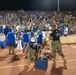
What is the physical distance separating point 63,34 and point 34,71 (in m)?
10.3

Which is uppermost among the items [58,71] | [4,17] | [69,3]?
[69,3]

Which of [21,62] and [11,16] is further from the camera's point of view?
[11,16]

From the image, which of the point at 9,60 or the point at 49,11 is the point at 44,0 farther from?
the point at 9,60

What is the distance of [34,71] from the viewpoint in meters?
9.83

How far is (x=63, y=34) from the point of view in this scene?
19.6 meters

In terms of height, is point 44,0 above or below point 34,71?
above

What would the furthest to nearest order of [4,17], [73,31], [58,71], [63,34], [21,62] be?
[4,17] → [73,31] → [63,34] → [21,62] → [58,71]

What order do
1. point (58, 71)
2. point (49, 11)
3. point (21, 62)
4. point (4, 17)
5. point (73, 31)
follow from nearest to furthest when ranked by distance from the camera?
point (58, 71), point (21, 62), point (73, 31), point (4, 17), point (49, 11)

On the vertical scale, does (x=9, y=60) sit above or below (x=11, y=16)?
below

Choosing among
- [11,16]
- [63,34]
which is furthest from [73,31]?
[11,16]

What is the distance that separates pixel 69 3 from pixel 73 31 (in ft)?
43.0

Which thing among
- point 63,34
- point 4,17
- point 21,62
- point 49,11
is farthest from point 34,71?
point 49,11

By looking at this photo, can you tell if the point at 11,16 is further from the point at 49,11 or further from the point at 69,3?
the point at 69,3

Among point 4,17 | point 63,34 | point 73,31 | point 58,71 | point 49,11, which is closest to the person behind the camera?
point 58,71
